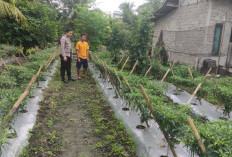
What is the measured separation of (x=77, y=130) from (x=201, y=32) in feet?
23.5

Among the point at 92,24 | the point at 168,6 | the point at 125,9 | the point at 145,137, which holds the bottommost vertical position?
the point at 145,137

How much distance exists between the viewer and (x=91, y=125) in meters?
4.31

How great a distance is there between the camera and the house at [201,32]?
8.62 m

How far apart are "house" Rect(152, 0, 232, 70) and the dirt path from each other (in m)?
5.38

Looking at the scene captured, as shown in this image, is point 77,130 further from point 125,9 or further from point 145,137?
point 125,9

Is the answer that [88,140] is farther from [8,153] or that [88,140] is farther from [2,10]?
[2,10]

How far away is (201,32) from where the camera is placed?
867 centimetres

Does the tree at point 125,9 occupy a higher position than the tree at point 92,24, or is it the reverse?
the tree at point 125,9

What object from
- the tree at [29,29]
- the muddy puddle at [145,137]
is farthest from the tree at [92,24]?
the muddy puddle at [145,137]

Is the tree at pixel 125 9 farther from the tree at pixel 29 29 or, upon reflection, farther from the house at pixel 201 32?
the house at pixel 201 32

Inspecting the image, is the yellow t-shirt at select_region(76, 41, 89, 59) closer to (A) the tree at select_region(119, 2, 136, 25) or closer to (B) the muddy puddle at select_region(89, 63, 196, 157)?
(B) the muddy puddle at select_region(89, 63, 196, 157)

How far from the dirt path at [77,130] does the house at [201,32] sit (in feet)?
17.6

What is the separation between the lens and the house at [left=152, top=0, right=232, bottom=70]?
340 inches

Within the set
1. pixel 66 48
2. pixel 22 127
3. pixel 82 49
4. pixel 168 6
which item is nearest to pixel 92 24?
pixel 168 6
